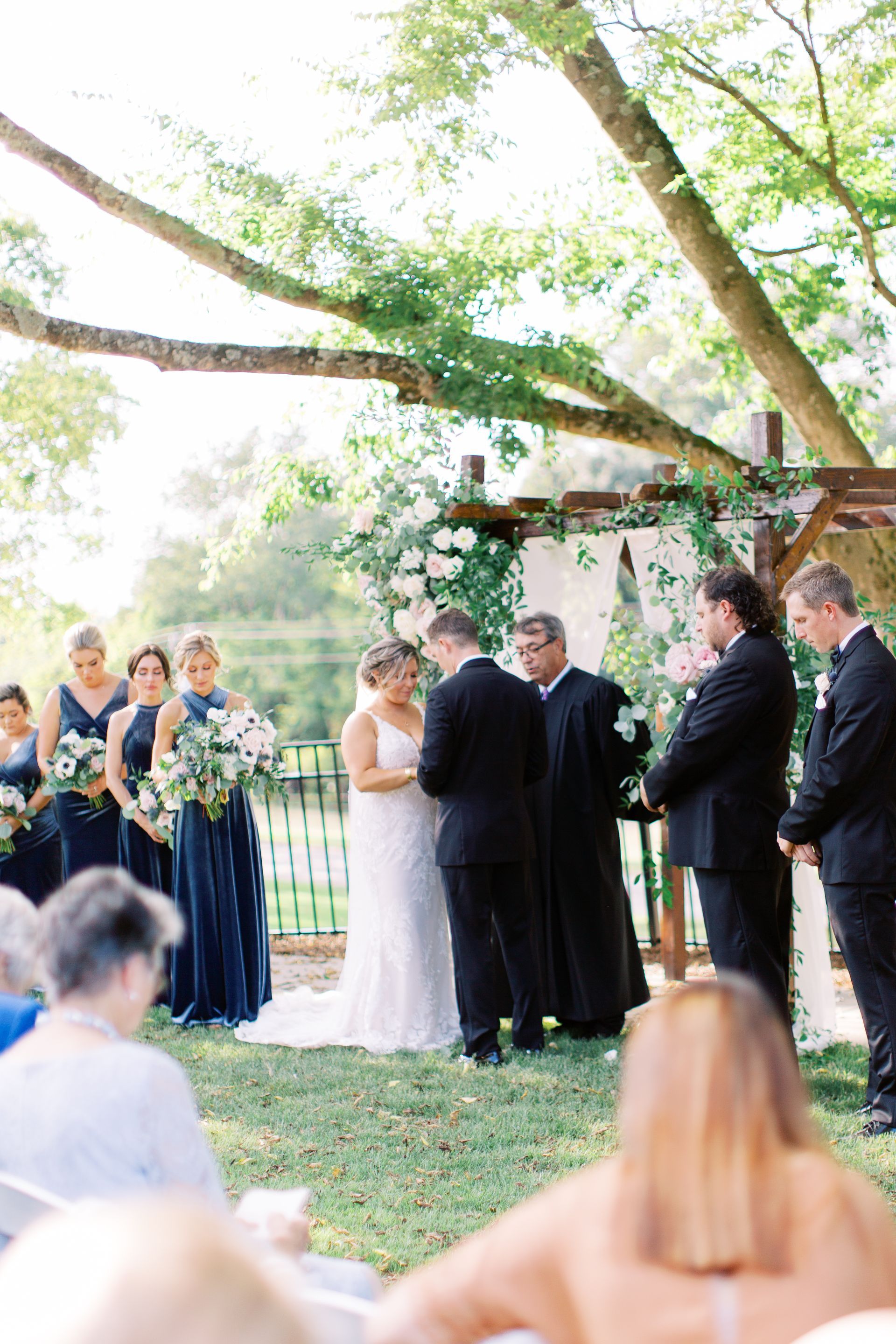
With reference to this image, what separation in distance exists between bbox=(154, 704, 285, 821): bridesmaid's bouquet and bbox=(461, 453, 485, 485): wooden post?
6.22 ft

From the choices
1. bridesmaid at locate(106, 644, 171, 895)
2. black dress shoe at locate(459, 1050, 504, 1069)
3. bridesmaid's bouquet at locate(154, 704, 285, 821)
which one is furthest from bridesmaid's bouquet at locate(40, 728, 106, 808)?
black dress shoe at locate(459, 1050, 504, 1069)

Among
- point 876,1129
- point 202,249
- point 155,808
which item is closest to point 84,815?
point 155,808

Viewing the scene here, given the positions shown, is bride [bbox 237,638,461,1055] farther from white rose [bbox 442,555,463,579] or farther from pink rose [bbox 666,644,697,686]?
pink rose [bbox 666,644,697,686]

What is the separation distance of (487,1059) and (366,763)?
1.60 m

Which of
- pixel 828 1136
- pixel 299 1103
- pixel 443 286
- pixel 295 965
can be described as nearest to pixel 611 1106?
pixel 828 1136

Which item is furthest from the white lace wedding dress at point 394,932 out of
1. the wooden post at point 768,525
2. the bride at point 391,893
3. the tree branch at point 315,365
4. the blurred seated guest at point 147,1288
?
the blurred seated guest at point 147,1288

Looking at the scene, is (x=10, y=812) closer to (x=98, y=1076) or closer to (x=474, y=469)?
(x=474, y=469)

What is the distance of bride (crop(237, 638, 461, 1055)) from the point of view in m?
6.48

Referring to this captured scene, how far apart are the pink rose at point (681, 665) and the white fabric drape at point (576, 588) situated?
1.21m

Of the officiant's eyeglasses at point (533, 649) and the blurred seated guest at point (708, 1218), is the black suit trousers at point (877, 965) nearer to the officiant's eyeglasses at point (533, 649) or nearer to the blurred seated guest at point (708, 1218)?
the officiant's eyeglasses at point (533, 649)

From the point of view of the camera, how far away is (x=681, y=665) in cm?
579

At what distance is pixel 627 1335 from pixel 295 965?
800 centimetres

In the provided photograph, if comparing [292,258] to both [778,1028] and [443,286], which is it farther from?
[778,1028]

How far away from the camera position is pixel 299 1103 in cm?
538
